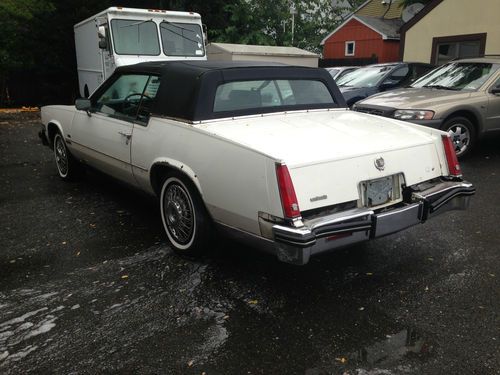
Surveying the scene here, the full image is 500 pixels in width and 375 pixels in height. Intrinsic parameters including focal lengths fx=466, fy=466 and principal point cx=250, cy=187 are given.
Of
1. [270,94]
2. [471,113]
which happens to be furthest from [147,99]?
[471,113]

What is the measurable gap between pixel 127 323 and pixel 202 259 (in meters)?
1.06

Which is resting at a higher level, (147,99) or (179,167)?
(147,99)

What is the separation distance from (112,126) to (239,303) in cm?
245

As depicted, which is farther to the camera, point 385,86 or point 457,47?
point 457,47

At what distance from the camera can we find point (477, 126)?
24.9ft

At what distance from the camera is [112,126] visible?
15.6 ft

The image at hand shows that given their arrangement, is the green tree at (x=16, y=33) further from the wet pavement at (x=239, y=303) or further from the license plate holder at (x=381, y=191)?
the license plate holder at (x=381, y=191)

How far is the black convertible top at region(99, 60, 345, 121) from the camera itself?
3834mm

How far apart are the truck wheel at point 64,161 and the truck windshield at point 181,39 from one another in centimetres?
547

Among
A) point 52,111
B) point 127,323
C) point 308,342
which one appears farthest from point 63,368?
point 52,111

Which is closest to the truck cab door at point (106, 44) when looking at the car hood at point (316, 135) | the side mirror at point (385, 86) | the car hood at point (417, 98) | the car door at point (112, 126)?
the car door at point (112, 126)

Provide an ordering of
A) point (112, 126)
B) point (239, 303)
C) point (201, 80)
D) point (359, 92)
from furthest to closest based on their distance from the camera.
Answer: point (359, 92), point (112, 126), point (201, 80), point (239, 303)

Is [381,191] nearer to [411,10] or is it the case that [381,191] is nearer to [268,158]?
[268,158]

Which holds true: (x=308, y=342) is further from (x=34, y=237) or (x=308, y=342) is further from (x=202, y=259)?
(x=34, y=237)
